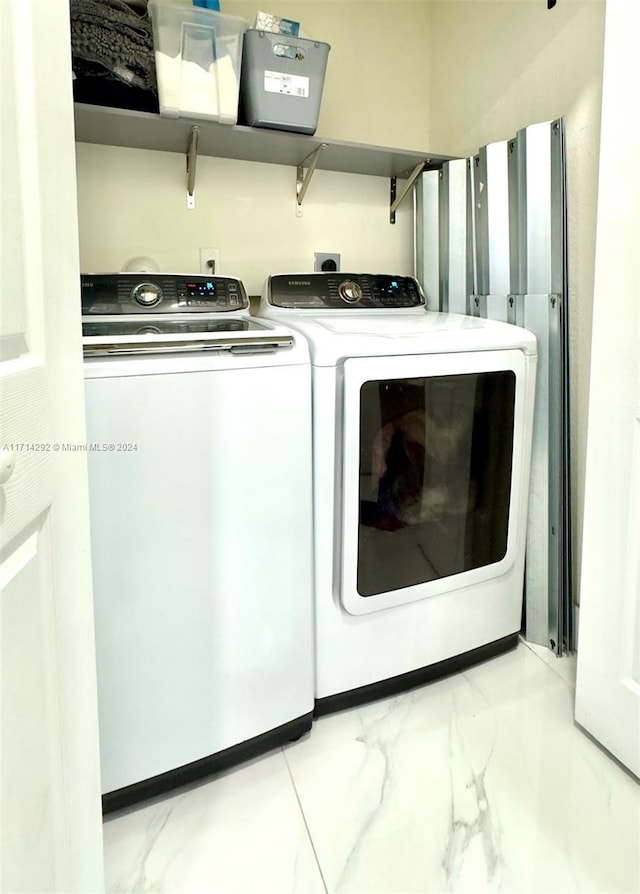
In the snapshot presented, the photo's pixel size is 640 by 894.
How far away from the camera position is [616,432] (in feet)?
4.12

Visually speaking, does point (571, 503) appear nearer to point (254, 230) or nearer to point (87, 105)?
point (254, 230)

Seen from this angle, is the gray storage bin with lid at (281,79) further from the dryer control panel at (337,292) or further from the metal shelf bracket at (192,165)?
the dryer control panel at (337,292)

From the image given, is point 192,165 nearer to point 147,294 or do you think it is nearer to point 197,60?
point 197,60

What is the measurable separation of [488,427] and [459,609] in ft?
1.67

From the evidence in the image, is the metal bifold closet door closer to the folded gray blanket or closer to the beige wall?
the beige wall

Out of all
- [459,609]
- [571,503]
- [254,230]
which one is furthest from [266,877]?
[254,230]

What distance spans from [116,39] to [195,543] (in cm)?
129

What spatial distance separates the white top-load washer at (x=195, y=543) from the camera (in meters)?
1.09

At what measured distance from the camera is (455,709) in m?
1.50

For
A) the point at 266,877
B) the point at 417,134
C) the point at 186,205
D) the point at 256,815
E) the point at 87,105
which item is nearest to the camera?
the point at 266,877

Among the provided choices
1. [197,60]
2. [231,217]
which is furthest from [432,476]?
[197,60]

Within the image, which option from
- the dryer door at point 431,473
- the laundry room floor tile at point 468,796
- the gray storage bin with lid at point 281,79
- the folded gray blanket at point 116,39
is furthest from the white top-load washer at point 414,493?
the folded gray blanket at point 116,39

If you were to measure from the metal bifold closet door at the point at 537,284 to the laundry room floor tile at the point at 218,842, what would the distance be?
93cm

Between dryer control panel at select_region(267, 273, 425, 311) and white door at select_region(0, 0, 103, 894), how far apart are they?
1.03m
